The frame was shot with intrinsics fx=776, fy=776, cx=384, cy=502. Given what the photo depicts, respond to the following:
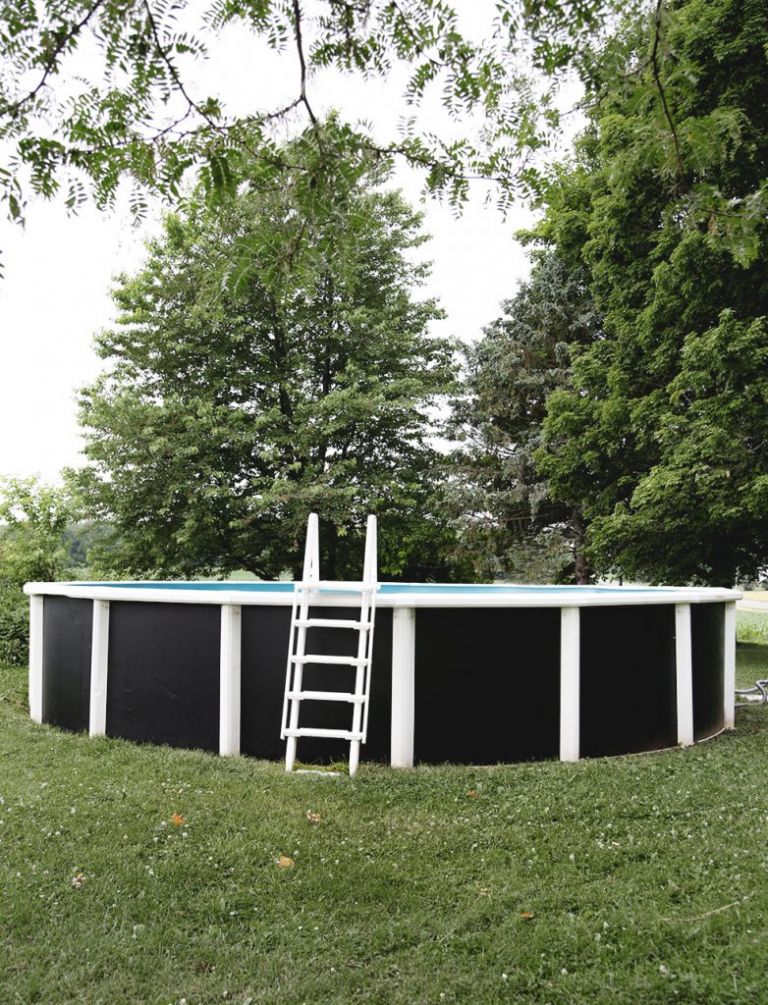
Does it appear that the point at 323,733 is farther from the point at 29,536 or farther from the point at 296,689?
the point at 29,536

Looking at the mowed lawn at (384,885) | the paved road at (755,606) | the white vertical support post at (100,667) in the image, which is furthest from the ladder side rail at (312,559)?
the paved road at (755,606)

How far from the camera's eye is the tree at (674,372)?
11383 millimetres

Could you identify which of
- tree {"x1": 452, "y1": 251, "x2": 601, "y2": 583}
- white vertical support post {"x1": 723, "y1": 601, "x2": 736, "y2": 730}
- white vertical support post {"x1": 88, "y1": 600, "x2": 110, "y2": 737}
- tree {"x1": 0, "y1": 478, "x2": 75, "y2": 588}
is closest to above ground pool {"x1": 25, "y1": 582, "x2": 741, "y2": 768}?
white vertical support post {"x1": 88, "y1": 600, "x2": 110, "y2": 737}

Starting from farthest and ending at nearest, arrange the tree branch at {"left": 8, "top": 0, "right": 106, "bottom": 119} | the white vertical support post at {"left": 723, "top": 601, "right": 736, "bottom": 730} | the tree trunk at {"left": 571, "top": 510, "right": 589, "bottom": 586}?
the tree trunk at {"left": 571, "top": 510, "right": 589, "bottom": 586}
the white vertical support post at {"left": 723, "top": 601, "right": 736, "bottom": 730}
the tree branch at {"left": 8, "top": 0, "right": 106, "bottom": 119}

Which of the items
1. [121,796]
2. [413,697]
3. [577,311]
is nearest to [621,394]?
[577,311]

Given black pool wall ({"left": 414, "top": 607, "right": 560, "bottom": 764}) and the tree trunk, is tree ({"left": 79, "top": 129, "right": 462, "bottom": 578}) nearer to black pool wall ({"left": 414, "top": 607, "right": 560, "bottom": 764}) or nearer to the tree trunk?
the tree trunk

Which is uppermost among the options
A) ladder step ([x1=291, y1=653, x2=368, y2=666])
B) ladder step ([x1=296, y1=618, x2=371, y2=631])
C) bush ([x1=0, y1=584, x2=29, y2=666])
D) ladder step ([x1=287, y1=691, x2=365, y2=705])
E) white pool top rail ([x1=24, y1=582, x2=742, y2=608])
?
white pool top rail ([x1=24, y1=582, x2=742, y2=608])

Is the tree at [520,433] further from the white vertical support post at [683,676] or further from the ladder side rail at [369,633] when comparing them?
the ladder side rail at [369,633]

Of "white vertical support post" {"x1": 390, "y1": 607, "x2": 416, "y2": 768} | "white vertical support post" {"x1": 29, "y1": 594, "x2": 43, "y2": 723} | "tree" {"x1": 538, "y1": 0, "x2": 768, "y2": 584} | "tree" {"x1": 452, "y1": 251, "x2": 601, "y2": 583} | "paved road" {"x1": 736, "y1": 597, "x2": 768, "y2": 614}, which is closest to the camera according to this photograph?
"white vertical support post" {"x1": 390, "y1": 607, "x2": 416, "y2": 768}

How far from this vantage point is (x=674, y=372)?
46.0 ft

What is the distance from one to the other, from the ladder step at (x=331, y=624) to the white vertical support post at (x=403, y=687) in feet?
1.02

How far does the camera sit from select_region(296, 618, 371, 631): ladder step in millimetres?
5160

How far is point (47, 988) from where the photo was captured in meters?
2.65

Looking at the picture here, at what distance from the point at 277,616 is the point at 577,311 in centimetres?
1369
